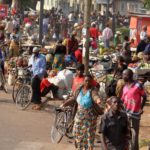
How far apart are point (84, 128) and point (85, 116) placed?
23 cm

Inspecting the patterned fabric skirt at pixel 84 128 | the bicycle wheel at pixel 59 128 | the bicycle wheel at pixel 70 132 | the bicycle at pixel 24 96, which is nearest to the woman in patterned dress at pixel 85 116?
the patterned fabric skirt at pixel 84 128

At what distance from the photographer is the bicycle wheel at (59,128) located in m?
12.6

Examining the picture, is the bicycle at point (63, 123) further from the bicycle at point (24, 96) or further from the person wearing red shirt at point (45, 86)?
the person wearing red shirt at point (45, 86)

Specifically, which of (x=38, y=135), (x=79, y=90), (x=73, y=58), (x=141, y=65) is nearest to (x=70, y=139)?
(x=38, y=135)

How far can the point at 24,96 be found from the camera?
1650 cm

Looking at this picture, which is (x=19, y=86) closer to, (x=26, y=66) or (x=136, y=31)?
(x=26, y=66)

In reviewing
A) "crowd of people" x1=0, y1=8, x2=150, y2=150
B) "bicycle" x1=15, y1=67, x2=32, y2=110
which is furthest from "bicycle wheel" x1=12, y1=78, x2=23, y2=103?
"crowd of people" x1=0, y1=8, x2=150, y2=150

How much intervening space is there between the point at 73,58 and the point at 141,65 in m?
2.84

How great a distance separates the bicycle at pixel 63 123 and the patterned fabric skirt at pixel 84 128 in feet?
4.48

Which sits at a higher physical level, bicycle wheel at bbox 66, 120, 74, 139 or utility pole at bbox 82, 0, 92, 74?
utility pole at bbox 82, 0, 92, 74

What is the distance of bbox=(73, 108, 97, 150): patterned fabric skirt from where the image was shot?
35.7 ft

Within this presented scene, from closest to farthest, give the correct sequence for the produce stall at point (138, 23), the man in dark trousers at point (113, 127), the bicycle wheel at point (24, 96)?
the man in dark trousers at point (113, 127)
the bicycle wheel at point (24, 96)
the produce stall at point (138, 23)

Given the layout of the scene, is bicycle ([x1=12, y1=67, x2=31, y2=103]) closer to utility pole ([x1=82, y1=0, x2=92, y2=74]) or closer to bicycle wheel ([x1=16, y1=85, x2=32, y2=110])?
bicycle wheel ([x1=16, y1=85, x2=32, y2=110])

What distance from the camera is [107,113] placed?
9297 mm
